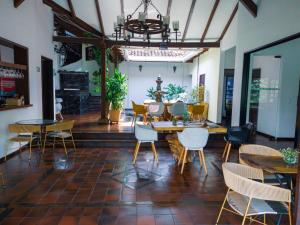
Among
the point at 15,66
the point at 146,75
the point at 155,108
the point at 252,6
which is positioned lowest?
the point at 155,108

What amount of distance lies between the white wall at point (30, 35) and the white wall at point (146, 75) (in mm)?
5920

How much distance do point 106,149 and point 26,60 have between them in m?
2.67

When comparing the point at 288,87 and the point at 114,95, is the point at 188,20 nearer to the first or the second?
the point at 114,95

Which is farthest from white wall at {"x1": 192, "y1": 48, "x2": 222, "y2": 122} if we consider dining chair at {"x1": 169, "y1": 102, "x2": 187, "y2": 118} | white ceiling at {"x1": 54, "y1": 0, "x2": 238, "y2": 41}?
dining chair at {"x1": 169, "y1": 102, "x2": 187, "y2": 118}

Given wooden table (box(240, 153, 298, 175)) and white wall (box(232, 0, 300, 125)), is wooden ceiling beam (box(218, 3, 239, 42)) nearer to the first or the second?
white wall (box(232, 0, 300, 125))

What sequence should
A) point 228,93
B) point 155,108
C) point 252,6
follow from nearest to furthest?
1. point 252,6
2. point 155,108
3. point 228,93

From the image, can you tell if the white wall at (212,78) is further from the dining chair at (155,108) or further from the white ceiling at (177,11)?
the dining chair at (155,108)

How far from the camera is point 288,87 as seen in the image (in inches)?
242

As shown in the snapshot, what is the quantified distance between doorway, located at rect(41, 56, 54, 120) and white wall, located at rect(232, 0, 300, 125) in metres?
5.11

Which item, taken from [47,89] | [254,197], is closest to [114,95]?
[47,89]

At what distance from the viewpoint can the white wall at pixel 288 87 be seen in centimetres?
605

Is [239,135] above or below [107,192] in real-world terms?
above

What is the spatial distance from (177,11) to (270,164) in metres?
5.75

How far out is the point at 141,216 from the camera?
2695 mm
